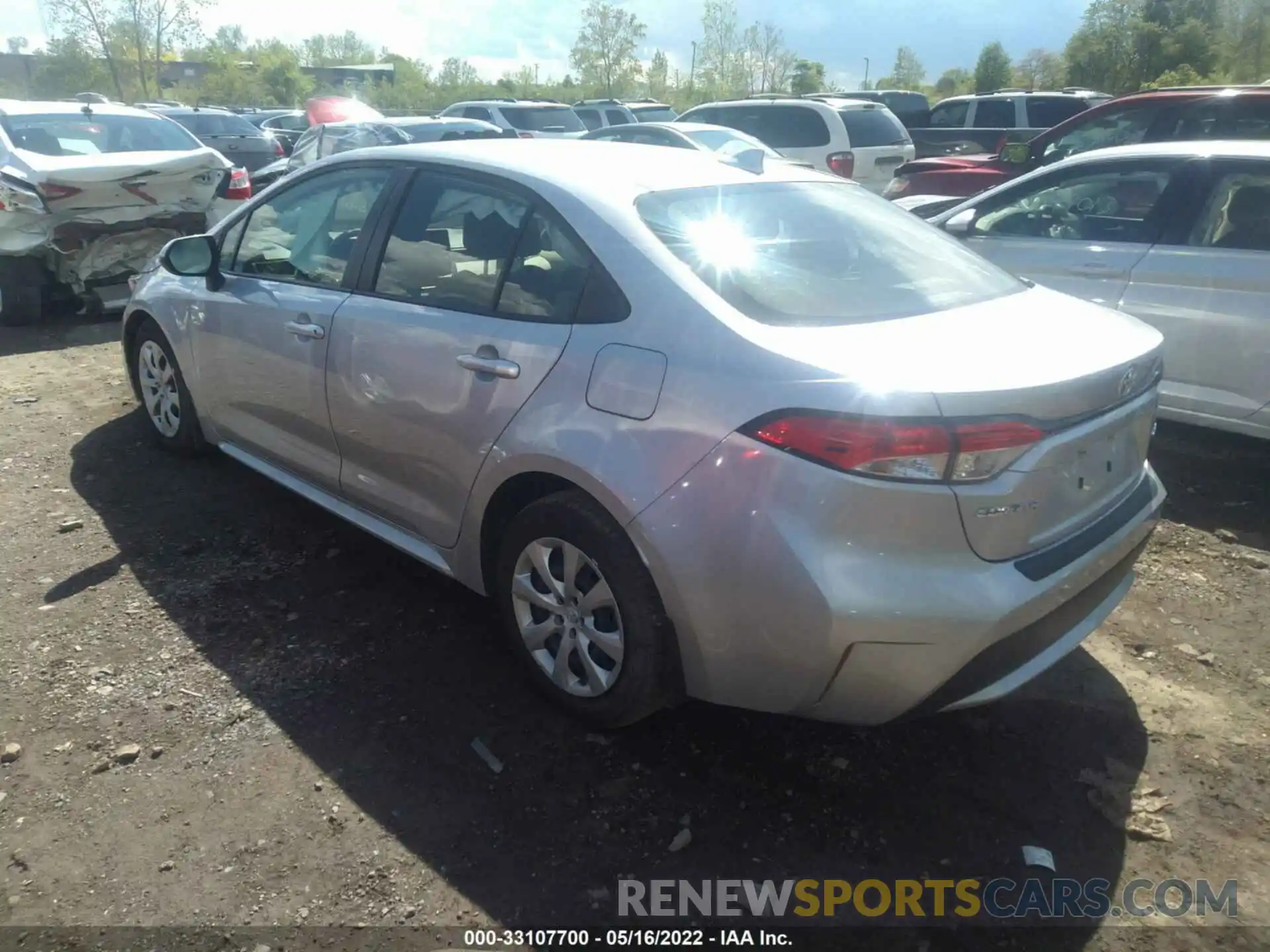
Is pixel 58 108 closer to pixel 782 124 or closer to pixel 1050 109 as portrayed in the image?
pixel 782 124

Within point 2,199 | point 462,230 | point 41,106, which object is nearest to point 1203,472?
point 462,230

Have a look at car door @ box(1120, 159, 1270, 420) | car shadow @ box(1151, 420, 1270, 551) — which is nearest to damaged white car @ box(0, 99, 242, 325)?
car door @ box(1120, 159, 1270, 420)

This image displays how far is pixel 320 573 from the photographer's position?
394cm

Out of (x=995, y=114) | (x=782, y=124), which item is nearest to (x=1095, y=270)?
(x=782, y=124)

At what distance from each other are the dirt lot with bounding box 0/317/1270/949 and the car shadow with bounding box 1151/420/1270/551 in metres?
0.41

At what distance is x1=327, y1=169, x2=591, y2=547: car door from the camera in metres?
2.92

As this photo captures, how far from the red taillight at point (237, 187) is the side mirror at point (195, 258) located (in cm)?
463

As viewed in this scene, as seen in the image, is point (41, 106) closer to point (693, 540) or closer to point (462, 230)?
point (462, 230)

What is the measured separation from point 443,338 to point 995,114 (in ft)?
53.9

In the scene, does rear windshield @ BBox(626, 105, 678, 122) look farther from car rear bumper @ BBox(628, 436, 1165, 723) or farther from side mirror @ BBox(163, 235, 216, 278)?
car rear bumper @ BBox(628, 436, 1165, 723)

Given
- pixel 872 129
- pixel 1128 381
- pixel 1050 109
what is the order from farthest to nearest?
1. pixel 1050 109
2. pixel 872 129
3. pixel 1128 381

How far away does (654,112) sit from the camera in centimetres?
2311

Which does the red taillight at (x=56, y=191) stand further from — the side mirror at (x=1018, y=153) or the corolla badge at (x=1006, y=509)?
the side mirror at (x=1018, y=153)

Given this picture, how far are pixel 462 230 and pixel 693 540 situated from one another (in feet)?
5.03
